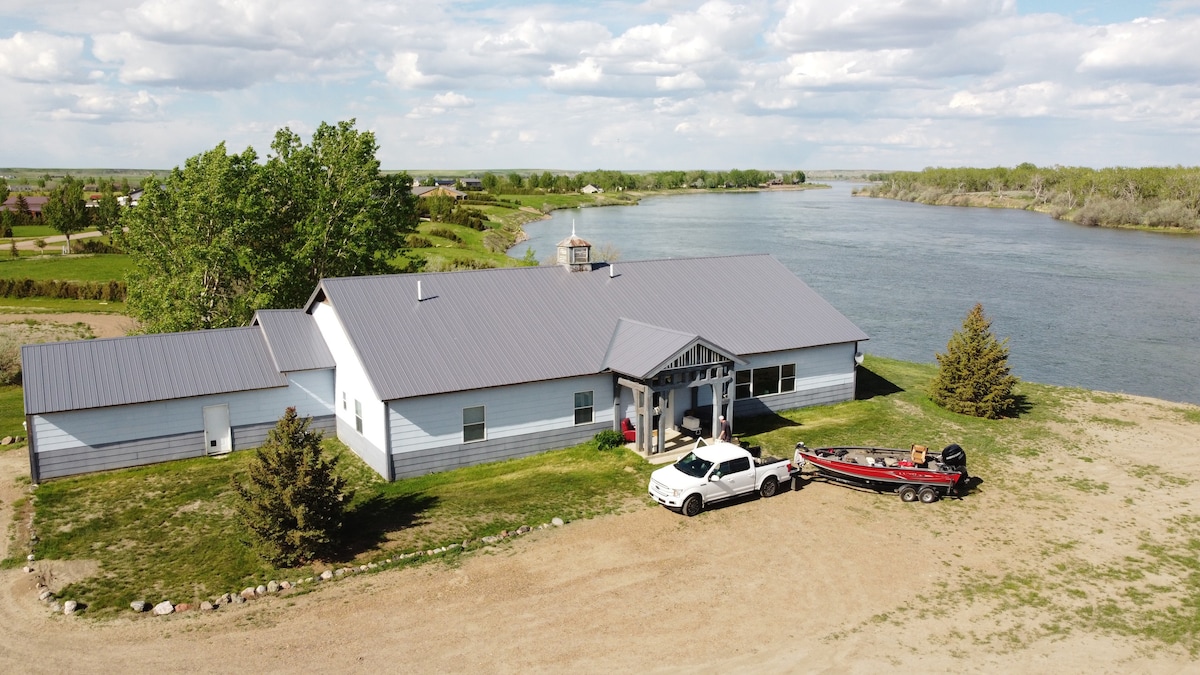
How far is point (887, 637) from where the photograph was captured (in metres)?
16.9

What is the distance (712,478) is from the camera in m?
22.8

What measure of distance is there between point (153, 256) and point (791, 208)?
15020 cm

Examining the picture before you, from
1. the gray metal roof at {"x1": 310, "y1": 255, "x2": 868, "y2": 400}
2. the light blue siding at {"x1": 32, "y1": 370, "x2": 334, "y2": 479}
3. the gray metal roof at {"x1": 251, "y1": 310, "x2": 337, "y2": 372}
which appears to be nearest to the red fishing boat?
the gray metal roof at {"x1": 310, "y1": 255, "x2": 868, "y2": 400}

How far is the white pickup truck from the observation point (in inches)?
885

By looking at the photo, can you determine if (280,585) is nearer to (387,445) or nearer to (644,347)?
(387,445)

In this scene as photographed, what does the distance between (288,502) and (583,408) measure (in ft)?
34.9

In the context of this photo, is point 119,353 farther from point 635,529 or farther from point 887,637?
point 887,637

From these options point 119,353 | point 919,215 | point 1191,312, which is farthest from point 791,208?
point 119,353

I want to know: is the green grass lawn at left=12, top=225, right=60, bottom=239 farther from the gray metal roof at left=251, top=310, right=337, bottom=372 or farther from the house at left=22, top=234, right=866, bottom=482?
the house at left=22, top=234, right=866, bottom=482

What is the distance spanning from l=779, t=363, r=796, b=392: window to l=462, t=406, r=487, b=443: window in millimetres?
11347

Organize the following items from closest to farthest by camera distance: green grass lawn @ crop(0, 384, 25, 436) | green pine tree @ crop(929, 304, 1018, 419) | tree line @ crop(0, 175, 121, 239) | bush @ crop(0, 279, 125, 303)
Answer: green grass lawn @ crop(0, 384, 25, 436)
green pine tree @ crop(929, 304, 1018, 419)
bush @ crop(0, 279, 125, 303)
tree line @ crop(0, 175, 121, 239)

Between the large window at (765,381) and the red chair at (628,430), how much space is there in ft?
15.6

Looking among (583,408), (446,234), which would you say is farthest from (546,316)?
(446,234)

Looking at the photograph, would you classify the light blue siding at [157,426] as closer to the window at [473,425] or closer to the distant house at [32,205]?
the window at [473,425]
